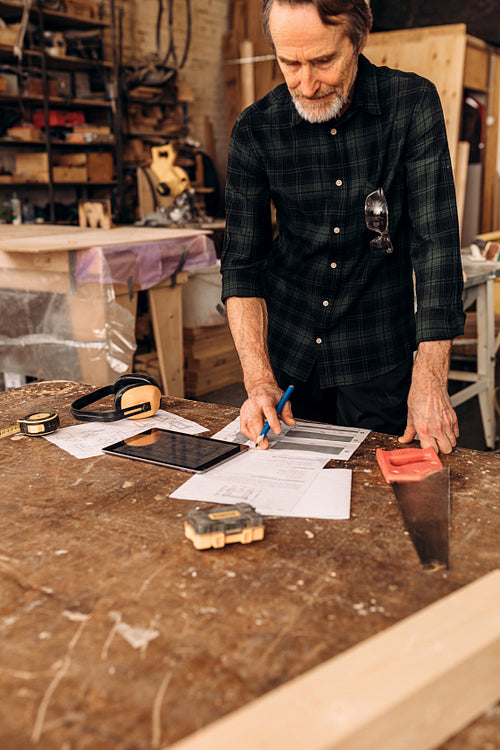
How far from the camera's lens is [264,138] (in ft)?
5.19

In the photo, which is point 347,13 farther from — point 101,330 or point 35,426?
point 101,330

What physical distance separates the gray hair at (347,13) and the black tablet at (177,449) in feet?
2.56

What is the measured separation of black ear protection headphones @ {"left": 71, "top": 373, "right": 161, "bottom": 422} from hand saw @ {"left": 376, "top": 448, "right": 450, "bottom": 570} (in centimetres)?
48

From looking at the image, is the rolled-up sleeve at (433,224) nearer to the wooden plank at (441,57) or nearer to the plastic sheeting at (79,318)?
the plastic sheeting at (79,318)

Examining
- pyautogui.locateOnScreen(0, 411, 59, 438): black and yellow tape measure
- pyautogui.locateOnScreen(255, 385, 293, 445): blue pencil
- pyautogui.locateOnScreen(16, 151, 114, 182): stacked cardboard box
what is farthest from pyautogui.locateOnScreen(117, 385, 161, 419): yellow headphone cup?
pyautogui.locateOnScreen(16, 151, 114, 182): stacked cardboard box

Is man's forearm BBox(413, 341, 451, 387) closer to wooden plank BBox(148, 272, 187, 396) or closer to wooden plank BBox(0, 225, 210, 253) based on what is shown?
wooden plank BBox(0, 225, 210, 253)

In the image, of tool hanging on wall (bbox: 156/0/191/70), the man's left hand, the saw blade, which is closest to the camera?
the saw blade

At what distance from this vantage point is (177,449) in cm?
119

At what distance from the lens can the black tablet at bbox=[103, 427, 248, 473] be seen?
1.12 meters

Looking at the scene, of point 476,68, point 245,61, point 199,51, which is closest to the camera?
point 476,68

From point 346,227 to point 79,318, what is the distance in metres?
1.75

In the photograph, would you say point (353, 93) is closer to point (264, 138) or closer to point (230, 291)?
point (264, 138)

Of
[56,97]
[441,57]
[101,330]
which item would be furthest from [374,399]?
[56,97]

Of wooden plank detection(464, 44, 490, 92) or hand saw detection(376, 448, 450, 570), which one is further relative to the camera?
wooden plank detection(464, 44, 490, 92)
